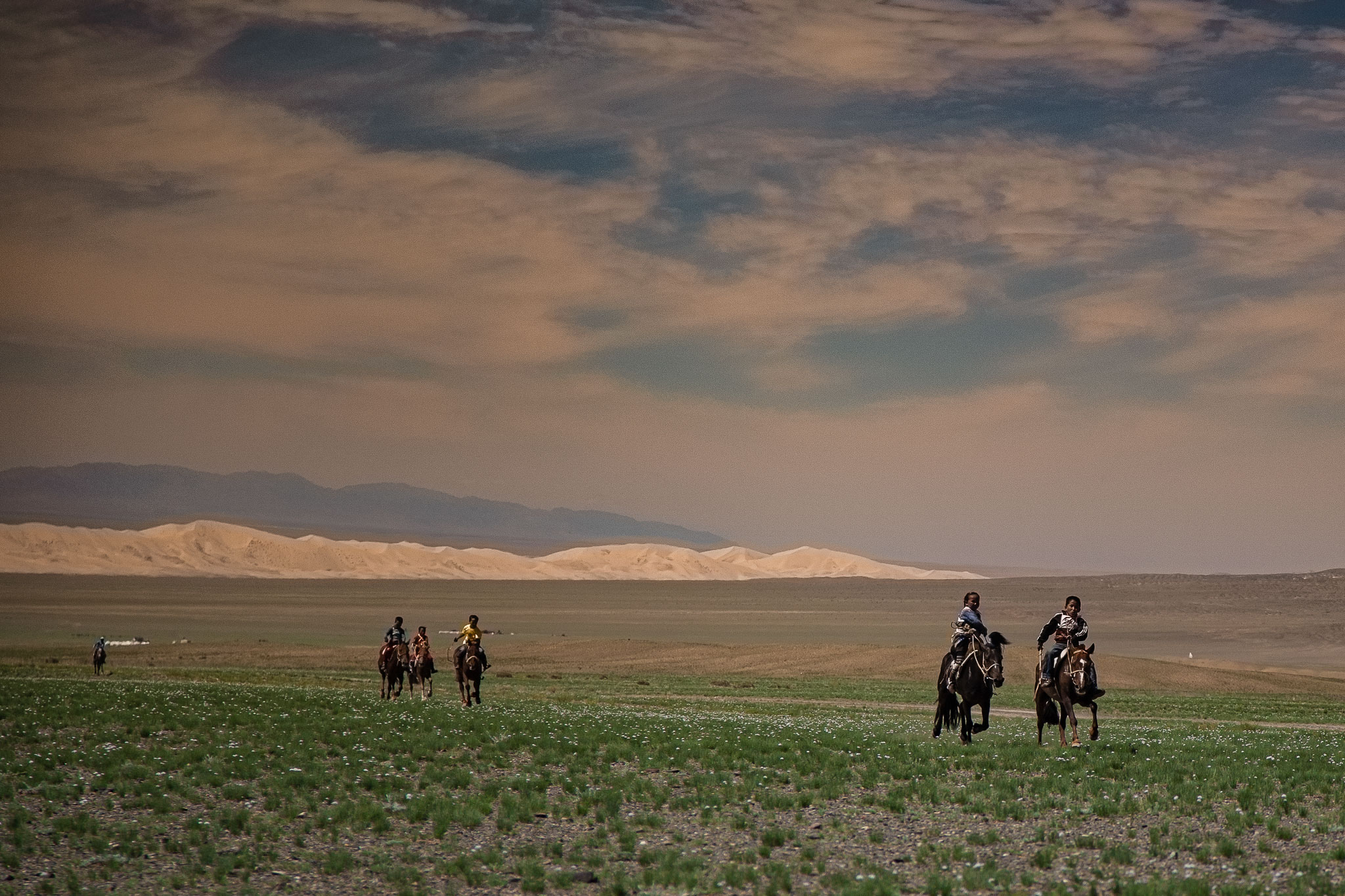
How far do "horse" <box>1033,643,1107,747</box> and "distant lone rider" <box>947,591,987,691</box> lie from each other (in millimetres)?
1369

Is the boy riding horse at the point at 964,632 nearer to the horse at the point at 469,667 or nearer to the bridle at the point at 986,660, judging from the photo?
the bridle at the point at 986,660

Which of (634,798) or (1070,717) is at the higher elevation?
(1070,717)

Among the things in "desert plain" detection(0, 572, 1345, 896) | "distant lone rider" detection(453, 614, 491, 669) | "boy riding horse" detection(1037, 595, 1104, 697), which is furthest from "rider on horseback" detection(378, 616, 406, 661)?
"boy riding horse" detection(1037, 595, 1104, 697)

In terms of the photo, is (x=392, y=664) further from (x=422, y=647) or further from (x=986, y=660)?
(x=986, y=660)

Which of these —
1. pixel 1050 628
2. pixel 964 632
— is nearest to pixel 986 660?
pixel 964 632

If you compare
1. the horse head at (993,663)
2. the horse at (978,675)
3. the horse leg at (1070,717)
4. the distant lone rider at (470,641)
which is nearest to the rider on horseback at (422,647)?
the distant lone rider at (470,641)

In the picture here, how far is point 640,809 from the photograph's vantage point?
63.1ft

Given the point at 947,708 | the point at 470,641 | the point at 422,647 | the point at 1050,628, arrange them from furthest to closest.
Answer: the point at 422,647, the point at 470,641, the point at 947,708, the point at 1050,628

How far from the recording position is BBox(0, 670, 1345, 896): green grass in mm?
15602

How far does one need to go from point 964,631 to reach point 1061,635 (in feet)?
5.72

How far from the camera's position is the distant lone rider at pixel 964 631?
83.1 feet

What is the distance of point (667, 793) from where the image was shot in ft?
65.7

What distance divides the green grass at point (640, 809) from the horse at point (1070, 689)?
32.0 inches

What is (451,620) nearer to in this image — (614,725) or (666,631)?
(666,631)
